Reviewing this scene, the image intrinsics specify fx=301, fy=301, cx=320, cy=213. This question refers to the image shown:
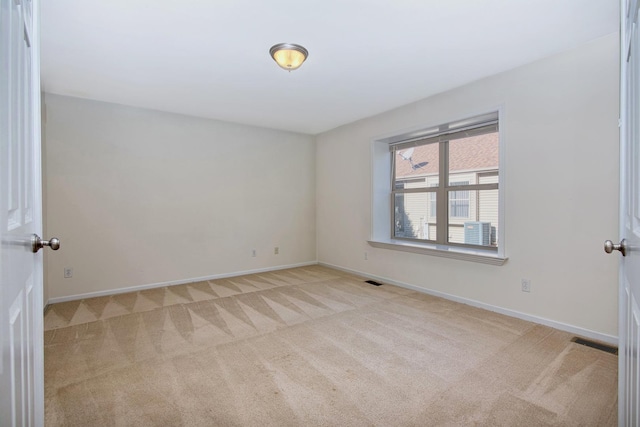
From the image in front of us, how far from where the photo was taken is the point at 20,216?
82cm

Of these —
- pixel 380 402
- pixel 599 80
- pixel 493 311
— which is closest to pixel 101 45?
pixel 380 402

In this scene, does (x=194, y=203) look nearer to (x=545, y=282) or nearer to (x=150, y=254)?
(x=150, y=254)

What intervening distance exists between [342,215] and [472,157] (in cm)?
225

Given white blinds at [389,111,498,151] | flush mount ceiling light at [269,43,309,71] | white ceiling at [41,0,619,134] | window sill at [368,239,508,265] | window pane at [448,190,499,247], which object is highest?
white ceiling at [41,0,619,134]

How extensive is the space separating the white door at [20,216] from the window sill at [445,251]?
3507 mm

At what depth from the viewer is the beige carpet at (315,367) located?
5.61ft

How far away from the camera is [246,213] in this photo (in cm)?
502

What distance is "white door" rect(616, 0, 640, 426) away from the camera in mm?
857

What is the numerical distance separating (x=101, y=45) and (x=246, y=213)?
291 cm

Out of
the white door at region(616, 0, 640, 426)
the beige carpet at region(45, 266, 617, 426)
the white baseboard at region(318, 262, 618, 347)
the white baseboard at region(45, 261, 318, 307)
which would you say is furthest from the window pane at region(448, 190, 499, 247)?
the white baseboard at region(45, 261, 318, 307)

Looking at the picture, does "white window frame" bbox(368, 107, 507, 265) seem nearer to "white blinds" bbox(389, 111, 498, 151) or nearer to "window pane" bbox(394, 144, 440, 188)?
"white blinds" bbox(389, 111, 498, 151)

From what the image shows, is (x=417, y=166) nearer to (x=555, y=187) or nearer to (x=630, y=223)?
(x=555, y=187)

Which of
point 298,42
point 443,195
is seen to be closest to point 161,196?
point 298,42

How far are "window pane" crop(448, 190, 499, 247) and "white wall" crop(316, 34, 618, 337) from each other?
361mm
